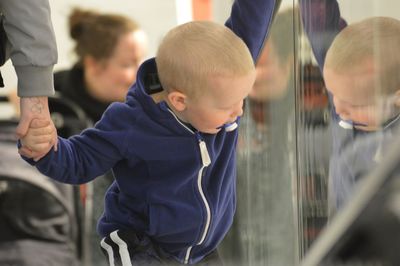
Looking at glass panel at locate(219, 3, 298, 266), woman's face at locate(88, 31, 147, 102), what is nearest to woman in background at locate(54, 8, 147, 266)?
woman's face at locate(88, 31, 147, 102)

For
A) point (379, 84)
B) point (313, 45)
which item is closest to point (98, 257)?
point (313, 45)

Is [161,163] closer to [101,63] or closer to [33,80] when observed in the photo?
[33,80]

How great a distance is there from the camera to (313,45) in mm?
1402

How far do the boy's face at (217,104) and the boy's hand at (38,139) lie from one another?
200mm

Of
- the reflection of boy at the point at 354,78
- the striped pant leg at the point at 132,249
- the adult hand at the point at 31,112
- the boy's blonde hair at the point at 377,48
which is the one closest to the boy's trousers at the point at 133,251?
the striped pant leg at the point at 132,249

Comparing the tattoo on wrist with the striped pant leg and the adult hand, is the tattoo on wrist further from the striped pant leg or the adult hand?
the striped pant leg

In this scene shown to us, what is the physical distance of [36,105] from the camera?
4.43 feet

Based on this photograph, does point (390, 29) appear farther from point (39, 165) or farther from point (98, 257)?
point (98, 257)

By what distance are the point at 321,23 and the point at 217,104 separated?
188 mm

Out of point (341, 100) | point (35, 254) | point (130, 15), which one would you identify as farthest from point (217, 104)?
point (130, 15)

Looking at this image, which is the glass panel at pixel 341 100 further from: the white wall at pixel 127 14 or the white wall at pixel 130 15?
the white wall at pixel 127 14

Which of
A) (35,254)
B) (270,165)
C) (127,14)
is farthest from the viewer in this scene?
(127,14)

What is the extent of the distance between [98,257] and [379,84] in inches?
39.9

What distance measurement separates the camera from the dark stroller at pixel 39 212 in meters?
2.28
